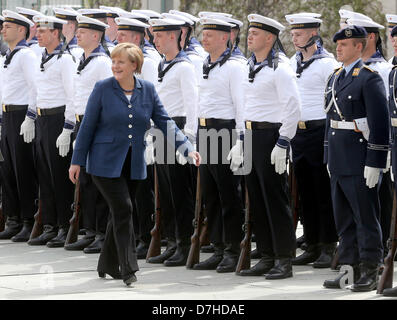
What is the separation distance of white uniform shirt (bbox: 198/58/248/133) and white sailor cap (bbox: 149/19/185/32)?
81 cm

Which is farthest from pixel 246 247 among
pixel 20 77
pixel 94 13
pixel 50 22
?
pixel 20 77

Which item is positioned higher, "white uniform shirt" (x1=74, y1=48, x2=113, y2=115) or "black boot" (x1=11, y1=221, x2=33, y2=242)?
"white uniform shirt" (x1=74, y1=48, x2=113, y2=115)

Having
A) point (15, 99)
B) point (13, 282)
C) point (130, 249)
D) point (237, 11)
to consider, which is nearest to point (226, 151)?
point (130, 249)

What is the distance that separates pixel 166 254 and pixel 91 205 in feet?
3.79

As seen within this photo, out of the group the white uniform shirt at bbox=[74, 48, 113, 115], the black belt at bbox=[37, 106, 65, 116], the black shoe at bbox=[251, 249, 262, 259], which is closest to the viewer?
the black shoe at bbox=[251, 249, 262, 259]

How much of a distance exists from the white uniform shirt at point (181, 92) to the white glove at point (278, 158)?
1.15 meters

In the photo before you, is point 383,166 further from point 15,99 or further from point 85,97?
point 15,99

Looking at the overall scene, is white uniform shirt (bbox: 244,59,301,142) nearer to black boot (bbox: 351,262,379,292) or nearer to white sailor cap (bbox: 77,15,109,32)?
black boot (bbox: 351,262,379,292)

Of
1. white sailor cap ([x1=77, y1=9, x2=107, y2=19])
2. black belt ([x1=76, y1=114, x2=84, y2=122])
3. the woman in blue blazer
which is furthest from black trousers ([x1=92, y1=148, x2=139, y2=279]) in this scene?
white sailor cap ([x1=77, y1=9, x2=107, y2=19])

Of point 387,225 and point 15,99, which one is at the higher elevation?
point 15,99

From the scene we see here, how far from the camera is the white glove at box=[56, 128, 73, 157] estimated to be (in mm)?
11555
